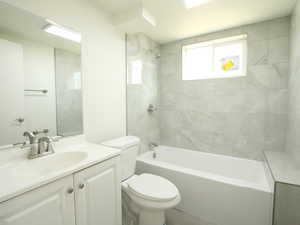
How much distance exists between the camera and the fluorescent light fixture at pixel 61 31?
131 cm

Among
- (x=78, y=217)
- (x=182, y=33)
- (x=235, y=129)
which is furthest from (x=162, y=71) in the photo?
(x=78, y=217)

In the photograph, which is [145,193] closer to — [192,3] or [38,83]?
[38,83]

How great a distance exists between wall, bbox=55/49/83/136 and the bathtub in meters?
1.05

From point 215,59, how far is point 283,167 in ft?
5.71

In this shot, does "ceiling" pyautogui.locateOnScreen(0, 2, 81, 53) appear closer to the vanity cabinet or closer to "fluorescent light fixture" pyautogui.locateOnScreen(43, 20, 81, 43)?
"fluorescent light fixture" pyautogui.locateOnScreen(43, 20, 81, 43)

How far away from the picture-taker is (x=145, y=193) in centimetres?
135

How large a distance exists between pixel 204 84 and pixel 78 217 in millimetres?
2276

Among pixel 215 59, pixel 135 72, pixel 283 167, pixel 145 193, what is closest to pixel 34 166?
pixel 145 193

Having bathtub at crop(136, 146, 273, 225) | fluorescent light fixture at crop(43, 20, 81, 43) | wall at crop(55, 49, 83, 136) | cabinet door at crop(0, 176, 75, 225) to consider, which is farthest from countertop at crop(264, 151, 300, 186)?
fluorescent light fixture at crop(43, 20, 81, 43)

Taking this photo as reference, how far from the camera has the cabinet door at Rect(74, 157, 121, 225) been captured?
100cm

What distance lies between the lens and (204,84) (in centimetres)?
239

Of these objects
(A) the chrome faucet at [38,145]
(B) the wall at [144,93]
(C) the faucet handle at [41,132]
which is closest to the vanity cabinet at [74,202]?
(A) the chrome faucet at [38,145]

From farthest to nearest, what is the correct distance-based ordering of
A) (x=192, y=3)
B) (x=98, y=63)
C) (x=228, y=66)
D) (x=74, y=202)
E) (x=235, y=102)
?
(x=228, y=66) < (x=235, y=102) < (x=98, y=63) < (x=192, y=3) < (x=74, y=202)

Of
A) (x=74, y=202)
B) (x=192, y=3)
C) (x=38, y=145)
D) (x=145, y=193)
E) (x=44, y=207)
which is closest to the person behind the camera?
(x=44, y=207)
